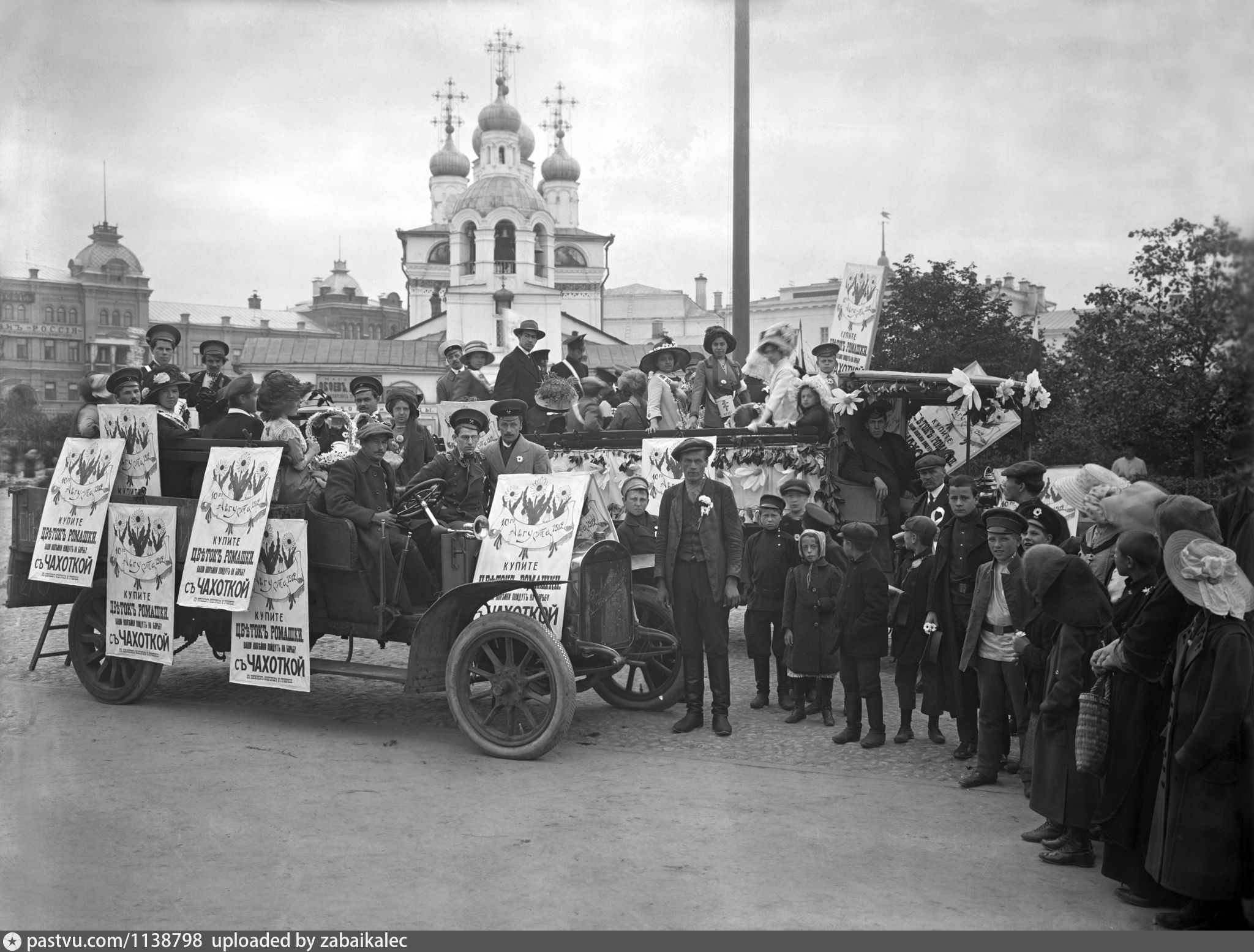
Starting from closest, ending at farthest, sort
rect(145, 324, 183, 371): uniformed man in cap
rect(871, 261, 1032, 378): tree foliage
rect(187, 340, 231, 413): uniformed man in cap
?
1. rect(187, 340, 231, 413): uniformed man in cap
2. rect(145, 324, 183, 371): uniformed man in cap
3. rect(871, 261, 1032, 378): tree foliage

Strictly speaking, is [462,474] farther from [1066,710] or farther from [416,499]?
[1066,710]

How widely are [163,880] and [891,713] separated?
4858mm

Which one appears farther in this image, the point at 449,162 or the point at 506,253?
the point at 449,162

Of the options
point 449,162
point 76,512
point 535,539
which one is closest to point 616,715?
point 535,539

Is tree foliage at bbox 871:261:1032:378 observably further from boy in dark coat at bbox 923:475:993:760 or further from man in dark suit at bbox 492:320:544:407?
boy in dark coat at bbox 923:475:993:760

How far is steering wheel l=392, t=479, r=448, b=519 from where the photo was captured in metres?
7.34

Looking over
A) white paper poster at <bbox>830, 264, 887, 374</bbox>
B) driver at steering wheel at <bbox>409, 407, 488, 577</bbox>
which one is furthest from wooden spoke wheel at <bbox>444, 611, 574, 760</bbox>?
white paper poster at <bbox>830, 264, 887, 374</bbox>

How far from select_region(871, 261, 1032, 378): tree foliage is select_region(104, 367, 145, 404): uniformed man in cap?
737 inches

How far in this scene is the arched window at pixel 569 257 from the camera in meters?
81.7

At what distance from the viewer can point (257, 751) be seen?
6680mm

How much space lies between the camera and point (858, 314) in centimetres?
1050

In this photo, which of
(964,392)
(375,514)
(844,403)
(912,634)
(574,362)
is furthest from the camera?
(574,362)

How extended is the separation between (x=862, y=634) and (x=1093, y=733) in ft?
8.10
